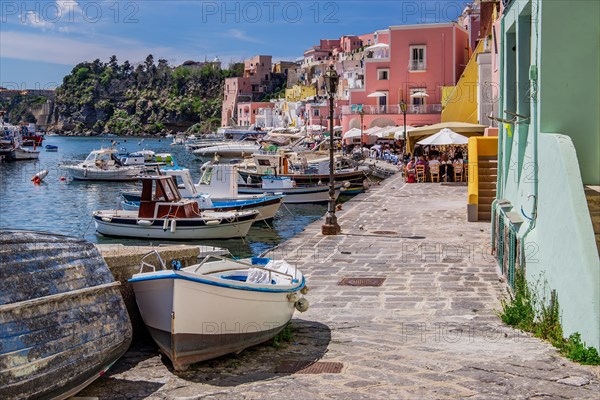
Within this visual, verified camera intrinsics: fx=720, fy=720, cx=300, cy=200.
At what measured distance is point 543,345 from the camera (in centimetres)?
714

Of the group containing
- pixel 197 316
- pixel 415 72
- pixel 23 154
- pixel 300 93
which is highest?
pixel 300 93

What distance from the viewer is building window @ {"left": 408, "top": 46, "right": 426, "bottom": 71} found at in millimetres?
A: 50031

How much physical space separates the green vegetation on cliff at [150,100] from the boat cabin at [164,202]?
130990 mm

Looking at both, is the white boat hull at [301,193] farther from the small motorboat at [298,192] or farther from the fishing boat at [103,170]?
the fishing boat at [103,170]

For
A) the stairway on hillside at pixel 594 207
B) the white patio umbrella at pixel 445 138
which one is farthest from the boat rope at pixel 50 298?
the white patio umbrella at pixel 445 138

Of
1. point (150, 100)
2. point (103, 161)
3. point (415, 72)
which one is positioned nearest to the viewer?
point (103, 161)

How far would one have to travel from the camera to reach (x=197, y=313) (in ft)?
21.3

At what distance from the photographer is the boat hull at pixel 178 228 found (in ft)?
70.9

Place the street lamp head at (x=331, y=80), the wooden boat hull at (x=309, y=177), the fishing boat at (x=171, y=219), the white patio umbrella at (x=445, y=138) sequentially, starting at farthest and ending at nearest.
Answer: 1. the wooden boat hull at (x=309, y=177)
2. the white patio umbrella at (x=445, y=138)
3. the fishing boat at (x=171, y=219)
4. the street lamp head at (x=331, y=80)

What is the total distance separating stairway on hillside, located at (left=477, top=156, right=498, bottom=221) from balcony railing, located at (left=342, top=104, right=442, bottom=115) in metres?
32.1

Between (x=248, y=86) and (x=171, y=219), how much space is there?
12431cm

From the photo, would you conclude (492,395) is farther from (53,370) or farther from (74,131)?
(74,131)

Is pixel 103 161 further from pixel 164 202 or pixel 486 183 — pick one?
pixel 486 183

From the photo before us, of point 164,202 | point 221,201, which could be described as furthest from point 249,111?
point 164,202
